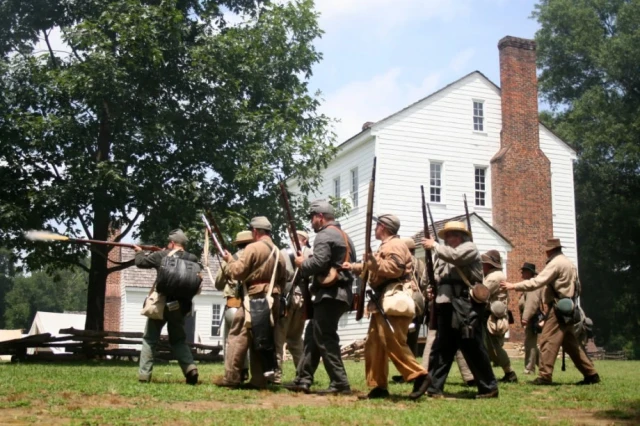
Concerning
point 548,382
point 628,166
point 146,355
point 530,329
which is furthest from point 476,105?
point 146,355

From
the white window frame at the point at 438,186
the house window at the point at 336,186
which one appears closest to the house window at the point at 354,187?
the house window at the point at 336,186

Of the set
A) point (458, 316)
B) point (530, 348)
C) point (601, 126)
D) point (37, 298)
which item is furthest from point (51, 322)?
point (37, 298)

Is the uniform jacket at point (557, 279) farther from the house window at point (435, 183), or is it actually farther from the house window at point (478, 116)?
the house window at point (478, 116)

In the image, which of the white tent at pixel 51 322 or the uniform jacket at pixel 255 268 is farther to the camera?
the white tent at pixel 51 322

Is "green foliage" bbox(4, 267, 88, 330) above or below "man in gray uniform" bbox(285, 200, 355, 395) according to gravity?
above

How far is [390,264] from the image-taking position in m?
8.61

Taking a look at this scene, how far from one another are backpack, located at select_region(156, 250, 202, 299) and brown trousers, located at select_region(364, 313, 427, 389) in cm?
267

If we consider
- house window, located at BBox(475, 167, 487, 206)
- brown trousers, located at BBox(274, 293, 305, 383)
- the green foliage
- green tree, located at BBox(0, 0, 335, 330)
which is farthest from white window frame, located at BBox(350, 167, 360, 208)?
the green foliage

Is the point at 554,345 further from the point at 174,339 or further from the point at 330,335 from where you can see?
the point at 174,339

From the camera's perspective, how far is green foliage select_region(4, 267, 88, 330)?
8925 cm

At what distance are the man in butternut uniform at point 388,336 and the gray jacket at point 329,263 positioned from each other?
466 mm

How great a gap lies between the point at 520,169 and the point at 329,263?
2308cm

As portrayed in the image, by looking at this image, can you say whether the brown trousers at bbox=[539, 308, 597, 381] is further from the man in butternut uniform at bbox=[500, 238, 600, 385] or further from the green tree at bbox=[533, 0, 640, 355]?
the green tree at bbox=[533, 0, 640, 355]

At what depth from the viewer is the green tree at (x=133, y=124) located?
18266mm
